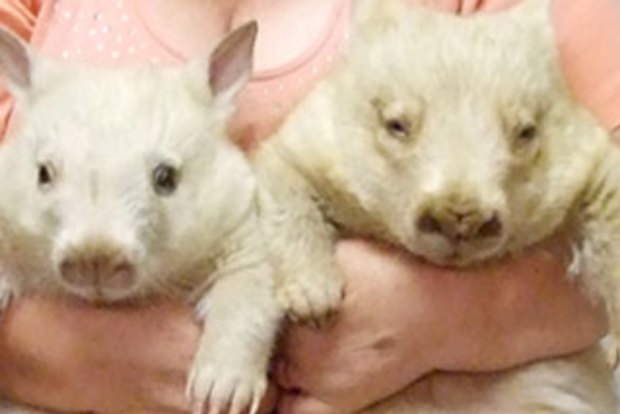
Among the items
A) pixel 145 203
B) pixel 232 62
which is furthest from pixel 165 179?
pixel 232 62

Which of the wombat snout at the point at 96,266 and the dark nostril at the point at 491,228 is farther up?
the dark nostril at the point at 491,228

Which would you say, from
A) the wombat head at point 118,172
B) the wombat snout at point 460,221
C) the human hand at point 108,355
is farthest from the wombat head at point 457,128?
the human hand at point 108,355

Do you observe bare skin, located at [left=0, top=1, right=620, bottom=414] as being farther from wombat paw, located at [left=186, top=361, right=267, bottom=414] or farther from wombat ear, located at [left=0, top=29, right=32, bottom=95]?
wombat ear, located at [left=0, top=29, right=32, bottom=95]

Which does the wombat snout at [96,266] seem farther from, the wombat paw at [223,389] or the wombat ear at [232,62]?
the wombat ear at [232,62]

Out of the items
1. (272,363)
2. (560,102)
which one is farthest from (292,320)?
(560,102)

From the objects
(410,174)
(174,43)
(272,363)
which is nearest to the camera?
(410,174)

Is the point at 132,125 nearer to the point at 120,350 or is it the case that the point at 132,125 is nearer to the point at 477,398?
the point at 120,350

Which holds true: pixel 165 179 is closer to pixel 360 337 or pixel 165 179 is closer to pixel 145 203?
pixel 145 203

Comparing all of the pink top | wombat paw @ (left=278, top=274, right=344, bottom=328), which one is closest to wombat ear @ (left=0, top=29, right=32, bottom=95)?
the pink top
